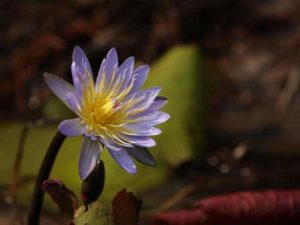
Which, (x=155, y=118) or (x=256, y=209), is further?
(x=256, y=209)

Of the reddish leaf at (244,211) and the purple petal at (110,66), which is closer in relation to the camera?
the purple petal at (110,66)

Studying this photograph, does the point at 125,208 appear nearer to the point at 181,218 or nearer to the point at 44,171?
the point at 44,171

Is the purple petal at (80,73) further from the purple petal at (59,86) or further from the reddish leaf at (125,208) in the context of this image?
the reddish leaf at (125,208)

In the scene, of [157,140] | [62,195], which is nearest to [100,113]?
[62,195]

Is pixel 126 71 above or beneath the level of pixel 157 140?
beneath

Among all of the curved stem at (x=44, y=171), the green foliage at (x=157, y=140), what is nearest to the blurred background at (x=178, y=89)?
the green foliage at (x=157, y=140)
